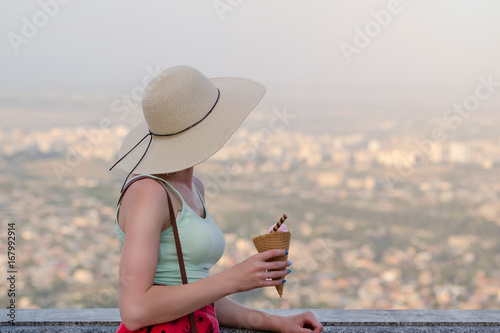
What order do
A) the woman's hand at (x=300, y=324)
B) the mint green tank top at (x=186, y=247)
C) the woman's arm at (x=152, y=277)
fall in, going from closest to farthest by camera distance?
the woman's arm at (x=152, y=277)
the mint green tank top at (x=186, y=247)
the woman's hand at (x=300, y=324)

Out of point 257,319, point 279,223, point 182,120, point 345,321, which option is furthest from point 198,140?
point 345,321

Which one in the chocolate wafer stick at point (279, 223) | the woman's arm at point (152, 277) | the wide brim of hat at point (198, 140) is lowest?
the woman's arm at point (152, 277)

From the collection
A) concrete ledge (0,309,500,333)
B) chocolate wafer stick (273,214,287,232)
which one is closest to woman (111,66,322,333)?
chocolate wafer stick (273,214,287,232)

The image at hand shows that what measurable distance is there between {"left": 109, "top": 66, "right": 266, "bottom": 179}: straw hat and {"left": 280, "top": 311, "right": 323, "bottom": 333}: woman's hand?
65 cm

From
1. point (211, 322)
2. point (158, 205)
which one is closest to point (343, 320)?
point (211, 322)

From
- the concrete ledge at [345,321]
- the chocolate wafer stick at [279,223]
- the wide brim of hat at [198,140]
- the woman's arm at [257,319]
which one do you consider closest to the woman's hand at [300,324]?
the woman's arm at [257,319]

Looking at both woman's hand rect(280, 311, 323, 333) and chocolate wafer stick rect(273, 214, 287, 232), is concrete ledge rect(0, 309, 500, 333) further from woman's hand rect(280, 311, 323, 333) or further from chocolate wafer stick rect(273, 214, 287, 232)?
chocolate wafer stick rect(273, 214, 287, 232)

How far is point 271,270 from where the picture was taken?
160cm

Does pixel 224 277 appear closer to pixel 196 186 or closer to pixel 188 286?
pixel 188 286

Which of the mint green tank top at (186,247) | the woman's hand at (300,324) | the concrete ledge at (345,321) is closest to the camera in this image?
the mint green tank top at (186,247)

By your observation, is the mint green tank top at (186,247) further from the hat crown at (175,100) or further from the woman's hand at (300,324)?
the woman's hand at (300,324)

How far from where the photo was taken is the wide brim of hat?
162 cm

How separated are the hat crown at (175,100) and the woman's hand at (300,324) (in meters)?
0.71

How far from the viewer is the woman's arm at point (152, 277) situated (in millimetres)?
1484
